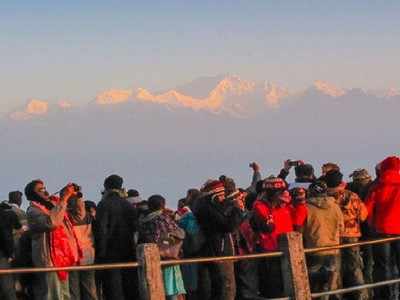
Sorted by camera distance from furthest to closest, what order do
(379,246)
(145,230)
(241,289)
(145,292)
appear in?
(379,246) < (241,289) < (145,230) < (145,292)

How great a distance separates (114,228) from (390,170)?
3.82 m

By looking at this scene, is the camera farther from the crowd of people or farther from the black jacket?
the black jacket

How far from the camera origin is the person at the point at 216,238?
10984 mm

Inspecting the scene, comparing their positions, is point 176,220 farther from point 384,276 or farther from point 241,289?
point 384,276

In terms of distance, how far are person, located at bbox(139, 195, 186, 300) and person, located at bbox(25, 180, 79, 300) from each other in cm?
92

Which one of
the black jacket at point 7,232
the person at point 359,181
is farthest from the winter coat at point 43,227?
the person at point 359,181

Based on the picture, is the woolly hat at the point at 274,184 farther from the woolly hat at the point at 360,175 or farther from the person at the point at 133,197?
the woolly hat at the point at 360,175

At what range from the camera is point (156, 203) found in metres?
10.9

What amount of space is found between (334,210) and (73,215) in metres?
3.29

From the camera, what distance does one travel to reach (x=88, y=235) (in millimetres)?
11305

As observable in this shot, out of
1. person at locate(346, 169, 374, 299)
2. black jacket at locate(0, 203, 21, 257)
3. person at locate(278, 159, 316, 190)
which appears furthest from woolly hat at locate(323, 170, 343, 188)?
black jacket at locate(0, 203, 21, 257)

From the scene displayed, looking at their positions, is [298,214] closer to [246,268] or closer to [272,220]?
[272,220]

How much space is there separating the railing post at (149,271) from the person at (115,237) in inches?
103

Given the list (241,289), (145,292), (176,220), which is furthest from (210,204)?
(145,292)
